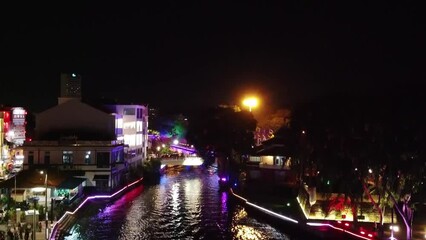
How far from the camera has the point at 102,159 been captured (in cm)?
5653

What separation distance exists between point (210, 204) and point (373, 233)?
812 inches

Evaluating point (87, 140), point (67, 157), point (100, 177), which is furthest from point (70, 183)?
point (87, 140)

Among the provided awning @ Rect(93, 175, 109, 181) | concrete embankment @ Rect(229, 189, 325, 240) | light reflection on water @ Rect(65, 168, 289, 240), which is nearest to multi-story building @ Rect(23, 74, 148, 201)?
awning @ Rect(93, 175, 109, 181)

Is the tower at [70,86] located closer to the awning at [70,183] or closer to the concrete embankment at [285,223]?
the awning at [70,183]

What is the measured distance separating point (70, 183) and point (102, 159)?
915 centimetres

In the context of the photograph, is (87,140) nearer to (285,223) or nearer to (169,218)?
(169,218)

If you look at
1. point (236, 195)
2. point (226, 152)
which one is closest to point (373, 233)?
point (236, 195)

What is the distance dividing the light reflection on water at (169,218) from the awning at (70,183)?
2.41 metres

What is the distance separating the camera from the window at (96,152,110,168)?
55969 mm

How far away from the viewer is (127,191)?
59625mm

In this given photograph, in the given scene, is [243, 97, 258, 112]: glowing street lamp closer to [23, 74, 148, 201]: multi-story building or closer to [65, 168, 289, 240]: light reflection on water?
[65, 168, 289, 240]: light reflection on water

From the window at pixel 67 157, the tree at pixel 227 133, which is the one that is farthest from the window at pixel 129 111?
the window at pixel 67 157

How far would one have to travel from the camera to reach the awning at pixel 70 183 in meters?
45.7

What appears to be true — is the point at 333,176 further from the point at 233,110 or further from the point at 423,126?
the point at 233,110
